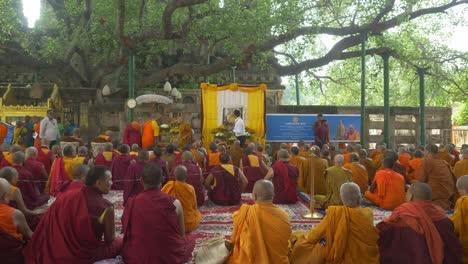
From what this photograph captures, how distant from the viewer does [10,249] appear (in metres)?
4.64

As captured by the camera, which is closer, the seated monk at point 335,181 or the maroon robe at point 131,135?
the seated monk at point 335,181

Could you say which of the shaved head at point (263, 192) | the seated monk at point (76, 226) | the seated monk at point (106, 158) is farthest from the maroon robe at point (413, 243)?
the seated monk at point (106, 158)

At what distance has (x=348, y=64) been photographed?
24062 mm

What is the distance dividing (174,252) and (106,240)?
0.73 metres

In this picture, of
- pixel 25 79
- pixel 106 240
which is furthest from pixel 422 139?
pixel 25 79

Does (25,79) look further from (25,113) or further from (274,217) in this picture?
(274,217)

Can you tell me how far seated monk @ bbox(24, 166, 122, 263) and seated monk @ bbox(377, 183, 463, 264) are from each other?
2927mm

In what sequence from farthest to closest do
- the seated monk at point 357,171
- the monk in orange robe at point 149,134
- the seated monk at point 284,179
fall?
the monk in orange robe at point 149,134 < the seated monk at point 357,171 < the seated monk at point 284,179

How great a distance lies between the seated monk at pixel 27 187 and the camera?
7641mm

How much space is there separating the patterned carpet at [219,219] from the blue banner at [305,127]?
659 centimetres

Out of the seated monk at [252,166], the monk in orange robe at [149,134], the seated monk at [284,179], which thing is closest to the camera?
the seated monk at [284,179]

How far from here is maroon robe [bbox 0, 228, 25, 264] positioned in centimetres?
456

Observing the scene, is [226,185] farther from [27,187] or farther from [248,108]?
[248,108]

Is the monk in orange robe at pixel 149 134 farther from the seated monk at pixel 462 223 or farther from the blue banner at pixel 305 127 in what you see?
the seated monk at pixel 462 223
